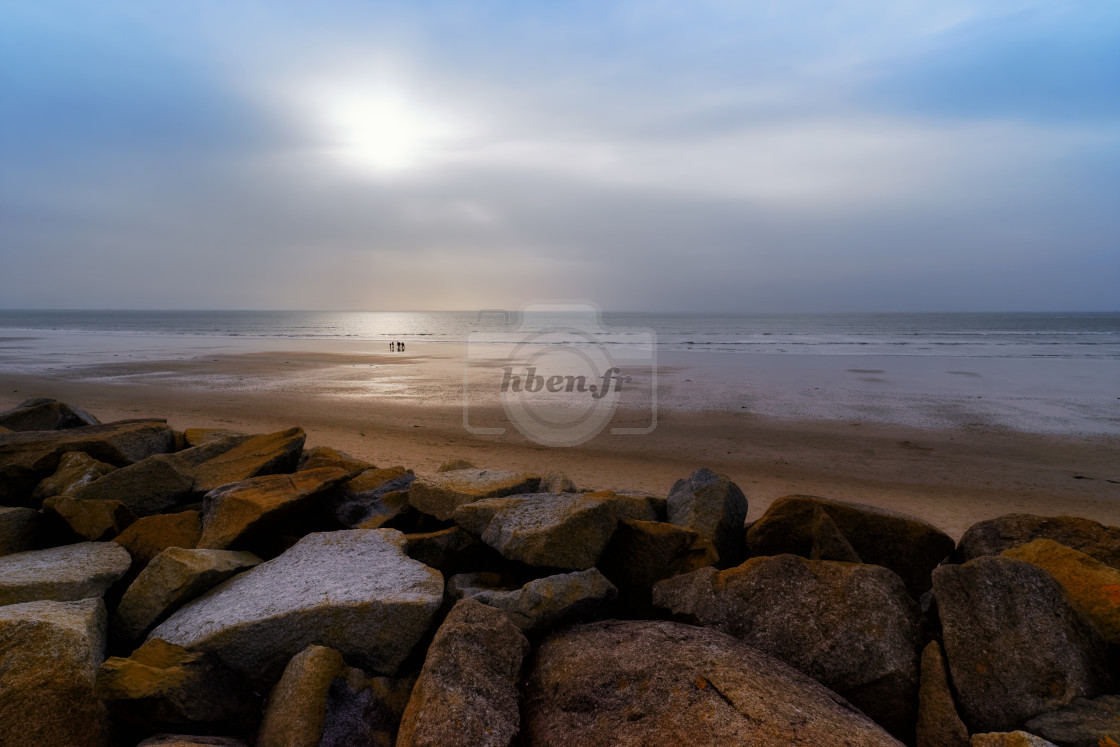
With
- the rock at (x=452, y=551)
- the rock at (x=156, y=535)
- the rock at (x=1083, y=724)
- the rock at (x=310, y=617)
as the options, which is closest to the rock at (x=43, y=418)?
the rock at (x=156, y=535)

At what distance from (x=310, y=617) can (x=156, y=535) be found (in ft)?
7.47

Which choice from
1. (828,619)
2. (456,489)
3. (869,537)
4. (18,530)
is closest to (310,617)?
(456,489)

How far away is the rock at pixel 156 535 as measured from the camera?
448cm

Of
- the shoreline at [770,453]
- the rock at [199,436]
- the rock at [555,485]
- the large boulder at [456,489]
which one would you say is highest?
the rock at [199,436]

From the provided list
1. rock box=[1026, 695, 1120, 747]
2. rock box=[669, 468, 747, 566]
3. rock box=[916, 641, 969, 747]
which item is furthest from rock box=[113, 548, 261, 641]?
rock box=[1026, 695, 1120, 747]

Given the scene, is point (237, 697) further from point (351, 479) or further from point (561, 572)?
point (351, 479)

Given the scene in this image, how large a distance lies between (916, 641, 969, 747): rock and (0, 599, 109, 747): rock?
13.8 feet

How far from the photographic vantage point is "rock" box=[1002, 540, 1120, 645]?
131 inches

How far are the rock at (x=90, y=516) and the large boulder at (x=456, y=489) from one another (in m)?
2.41

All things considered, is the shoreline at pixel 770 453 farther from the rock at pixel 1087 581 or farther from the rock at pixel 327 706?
the rock at pixel 327 706

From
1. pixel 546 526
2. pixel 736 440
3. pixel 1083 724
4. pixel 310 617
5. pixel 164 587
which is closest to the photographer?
pixel 1083 724

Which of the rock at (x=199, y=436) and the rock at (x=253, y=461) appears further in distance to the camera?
the rock at (x=199, y=436)

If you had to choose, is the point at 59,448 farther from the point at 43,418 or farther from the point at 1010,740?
the point at 1010,740

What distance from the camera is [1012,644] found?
3.03m
